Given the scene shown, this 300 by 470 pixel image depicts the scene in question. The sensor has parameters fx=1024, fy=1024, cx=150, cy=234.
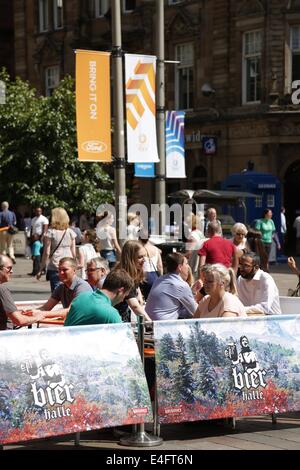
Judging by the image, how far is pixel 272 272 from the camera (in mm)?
27859

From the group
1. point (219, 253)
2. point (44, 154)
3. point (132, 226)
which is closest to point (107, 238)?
point (132, 226)

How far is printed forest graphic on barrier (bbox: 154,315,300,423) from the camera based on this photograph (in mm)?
8203

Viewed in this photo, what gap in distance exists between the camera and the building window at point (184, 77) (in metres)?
40.0

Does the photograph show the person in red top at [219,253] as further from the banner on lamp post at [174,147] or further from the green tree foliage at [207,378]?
the green tree foliage at [207,378]

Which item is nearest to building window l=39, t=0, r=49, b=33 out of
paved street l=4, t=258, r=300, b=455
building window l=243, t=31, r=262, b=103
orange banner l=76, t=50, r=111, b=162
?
building window l=243, t=31, r=262, b=103

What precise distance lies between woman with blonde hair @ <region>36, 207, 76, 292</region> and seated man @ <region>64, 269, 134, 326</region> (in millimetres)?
7487

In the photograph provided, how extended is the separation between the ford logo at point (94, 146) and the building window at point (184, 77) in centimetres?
2363

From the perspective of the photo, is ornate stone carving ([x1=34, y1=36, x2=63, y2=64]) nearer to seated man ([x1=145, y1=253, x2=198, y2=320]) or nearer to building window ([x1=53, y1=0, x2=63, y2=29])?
building window ([x1=53, y1=0, x2=63, y2=29])

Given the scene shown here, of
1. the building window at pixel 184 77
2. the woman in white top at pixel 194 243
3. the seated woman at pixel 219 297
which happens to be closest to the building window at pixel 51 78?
the building window at pixel 184 77

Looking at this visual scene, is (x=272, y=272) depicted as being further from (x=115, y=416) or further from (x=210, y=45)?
(x=115, y=416)

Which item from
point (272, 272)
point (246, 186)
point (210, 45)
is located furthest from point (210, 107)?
point (272, 272)

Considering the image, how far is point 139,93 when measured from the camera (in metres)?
17.8

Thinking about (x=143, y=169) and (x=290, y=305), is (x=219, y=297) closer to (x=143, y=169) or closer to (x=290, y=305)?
(x=290, y=305)

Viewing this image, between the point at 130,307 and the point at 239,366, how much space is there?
1520 millimetres
